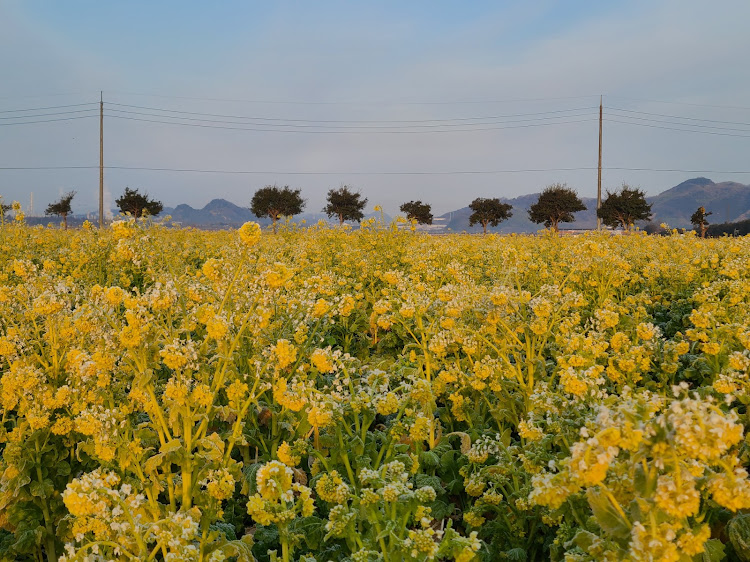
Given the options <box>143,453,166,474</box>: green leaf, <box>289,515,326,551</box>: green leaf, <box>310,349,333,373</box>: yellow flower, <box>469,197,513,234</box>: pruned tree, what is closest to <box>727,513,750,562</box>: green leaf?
<box>289,515,326,551</box>: green leaf

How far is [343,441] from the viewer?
306 cm

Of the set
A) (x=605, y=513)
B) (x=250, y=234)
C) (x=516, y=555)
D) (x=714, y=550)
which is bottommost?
(x=516, y=555)

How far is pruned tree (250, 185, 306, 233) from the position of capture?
50.6m

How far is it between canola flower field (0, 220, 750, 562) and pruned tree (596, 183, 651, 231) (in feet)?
139

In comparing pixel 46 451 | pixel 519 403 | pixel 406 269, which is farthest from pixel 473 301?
pixel 406 269

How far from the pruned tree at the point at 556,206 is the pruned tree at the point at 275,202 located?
24.2 metres

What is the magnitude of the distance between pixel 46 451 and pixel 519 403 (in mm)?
3309

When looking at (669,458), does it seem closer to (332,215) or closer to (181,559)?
(181,559)

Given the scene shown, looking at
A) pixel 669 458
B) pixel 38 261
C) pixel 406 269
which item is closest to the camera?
pixel 669 458

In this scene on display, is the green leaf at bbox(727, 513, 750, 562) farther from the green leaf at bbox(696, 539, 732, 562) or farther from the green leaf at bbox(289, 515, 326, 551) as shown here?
the green leaf at bbox(289, 515, 326, 551)

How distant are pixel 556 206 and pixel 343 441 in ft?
164

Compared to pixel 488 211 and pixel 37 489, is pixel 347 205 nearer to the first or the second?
pixel 488 211

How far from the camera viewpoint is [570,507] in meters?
2.30

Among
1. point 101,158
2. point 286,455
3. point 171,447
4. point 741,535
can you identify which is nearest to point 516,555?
point 741,535
